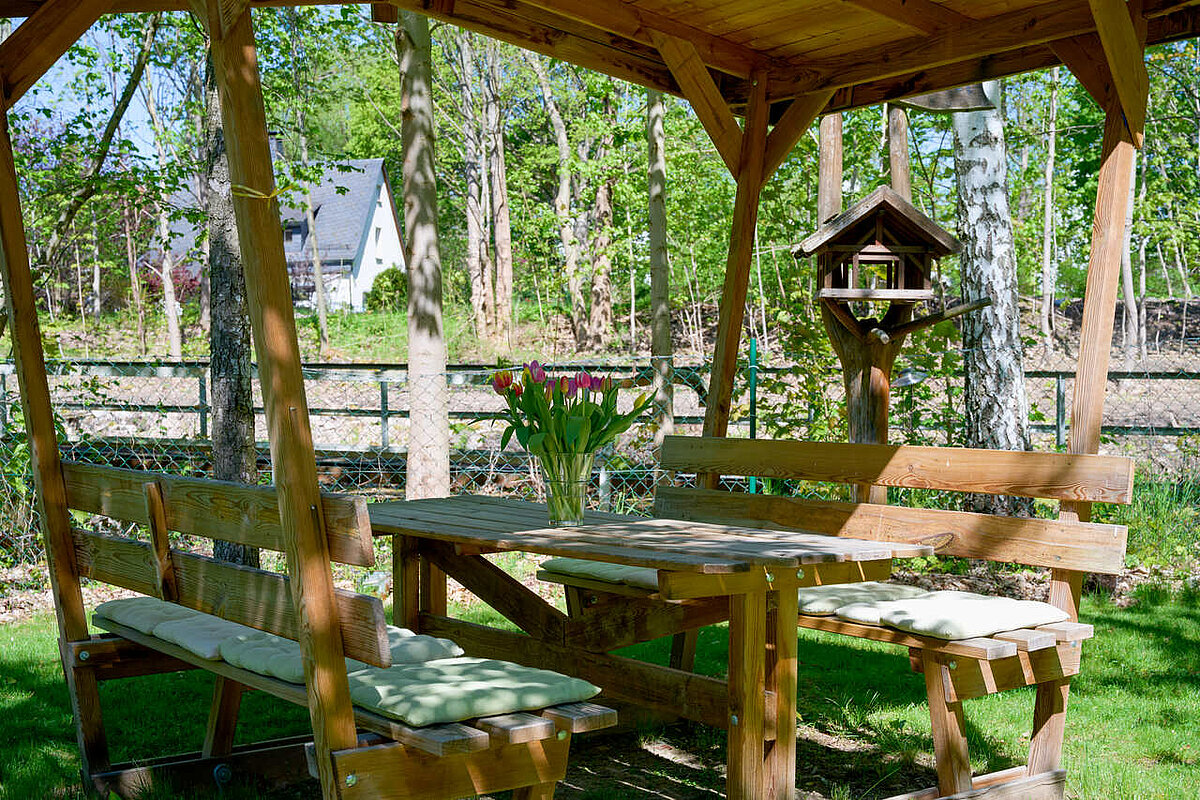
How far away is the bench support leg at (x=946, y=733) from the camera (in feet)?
11.2

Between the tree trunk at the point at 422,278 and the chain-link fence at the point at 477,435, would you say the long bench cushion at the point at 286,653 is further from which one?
the tree trunk at the point at 422,278

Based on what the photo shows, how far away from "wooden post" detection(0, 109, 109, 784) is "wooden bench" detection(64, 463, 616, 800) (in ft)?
0.20

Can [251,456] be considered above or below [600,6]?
below

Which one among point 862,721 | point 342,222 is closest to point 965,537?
point 862,721

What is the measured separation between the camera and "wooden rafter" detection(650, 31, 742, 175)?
4.81 meters

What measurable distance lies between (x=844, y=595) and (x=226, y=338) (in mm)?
3768

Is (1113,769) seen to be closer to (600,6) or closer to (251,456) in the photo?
(600,6)

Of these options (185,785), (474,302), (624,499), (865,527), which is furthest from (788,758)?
(474,302)

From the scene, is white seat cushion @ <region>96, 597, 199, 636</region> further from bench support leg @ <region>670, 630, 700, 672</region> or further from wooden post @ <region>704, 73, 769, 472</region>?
wooden post @ <region>704, 73, 769, 472</region>

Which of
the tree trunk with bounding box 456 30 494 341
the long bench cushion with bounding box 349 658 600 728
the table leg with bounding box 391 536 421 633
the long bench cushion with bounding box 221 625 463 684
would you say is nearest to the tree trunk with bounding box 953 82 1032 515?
the table leg with bounding box 391 536 421 633

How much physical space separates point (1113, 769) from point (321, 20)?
41.2 feet

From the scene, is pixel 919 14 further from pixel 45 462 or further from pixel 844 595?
pixel 45 462

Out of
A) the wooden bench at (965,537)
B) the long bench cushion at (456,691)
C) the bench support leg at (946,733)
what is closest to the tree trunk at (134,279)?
the wooden bench at (965,537)

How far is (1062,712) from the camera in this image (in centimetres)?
374
